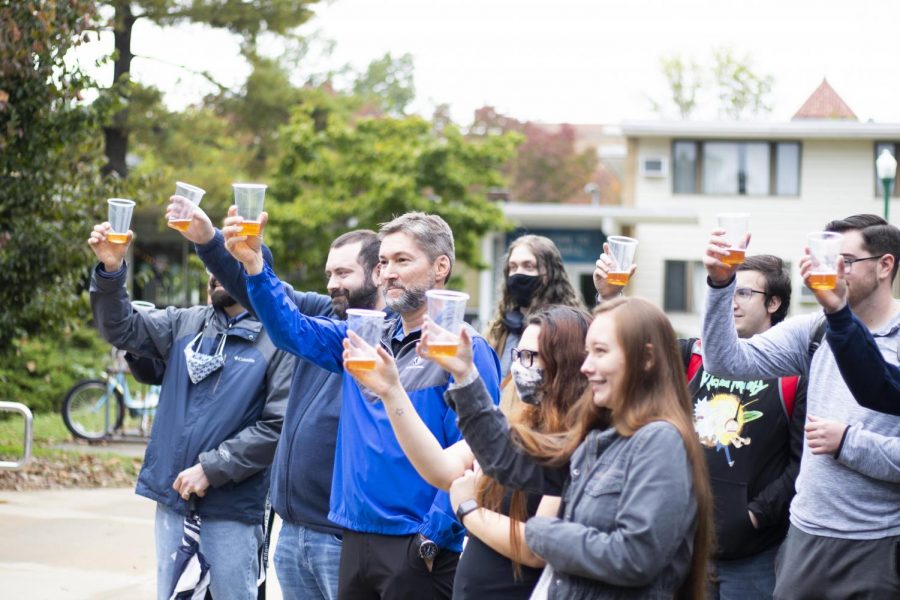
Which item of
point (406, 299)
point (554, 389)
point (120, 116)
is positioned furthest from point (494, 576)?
point (120, 116)

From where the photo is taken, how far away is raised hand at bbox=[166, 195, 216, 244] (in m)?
4.04

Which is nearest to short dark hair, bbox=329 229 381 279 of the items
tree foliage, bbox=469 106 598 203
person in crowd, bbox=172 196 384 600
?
person in crowd, bbox=172 196 384 600

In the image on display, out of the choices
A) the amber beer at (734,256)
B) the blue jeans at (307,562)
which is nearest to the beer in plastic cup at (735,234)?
the amber beer at (734,256)

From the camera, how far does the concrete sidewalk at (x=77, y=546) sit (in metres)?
7.70

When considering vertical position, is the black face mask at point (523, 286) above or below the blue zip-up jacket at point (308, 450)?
above

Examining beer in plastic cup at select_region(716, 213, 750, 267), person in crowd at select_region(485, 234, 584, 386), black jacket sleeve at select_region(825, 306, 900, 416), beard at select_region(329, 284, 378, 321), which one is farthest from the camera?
person in crowd at select_region(485, 234, 584, 386)

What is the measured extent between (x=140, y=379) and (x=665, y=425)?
3.43m

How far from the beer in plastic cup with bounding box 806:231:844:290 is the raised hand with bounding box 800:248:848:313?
17mm

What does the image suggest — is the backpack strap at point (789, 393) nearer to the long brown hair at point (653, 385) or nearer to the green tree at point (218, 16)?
the long brown hair at point (653, 385)

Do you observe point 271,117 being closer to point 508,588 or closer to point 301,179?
point 301,179

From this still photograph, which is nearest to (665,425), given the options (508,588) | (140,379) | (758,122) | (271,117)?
(508,588)

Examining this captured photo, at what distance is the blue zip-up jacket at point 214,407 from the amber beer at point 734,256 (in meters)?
2.32

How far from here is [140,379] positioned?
5.57 m

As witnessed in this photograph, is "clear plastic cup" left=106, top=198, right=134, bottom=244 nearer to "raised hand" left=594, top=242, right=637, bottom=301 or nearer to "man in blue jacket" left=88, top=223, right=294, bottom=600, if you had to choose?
"man in blue jacket" left=88, top=223, right=294, bottom=600
